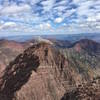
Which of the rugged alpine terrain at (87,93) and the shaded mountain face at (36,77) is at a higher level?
the rugged alpine terrain at (87,93)

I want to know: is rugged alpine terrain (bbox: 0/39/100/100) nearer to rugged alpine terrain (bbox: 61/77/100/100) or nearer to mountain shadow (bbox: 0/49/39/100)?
mountain shadow (bbox: 0/49/39/100)

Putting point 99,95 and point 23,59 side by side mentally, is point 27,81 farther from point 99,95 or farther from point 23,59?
point 99,95

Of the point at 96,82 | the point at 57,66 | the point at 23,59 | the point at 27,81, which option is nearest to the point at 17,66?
Answer: the point at 23,59

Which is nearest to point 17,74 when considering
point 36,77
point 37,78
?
point 36,77

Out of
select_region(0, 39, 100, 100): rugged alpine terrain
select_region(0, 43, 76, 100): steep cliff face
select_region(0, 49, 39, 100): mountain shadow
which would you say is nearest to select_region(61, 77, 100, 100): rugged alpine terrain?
select_region(0, 39, 100, 100): rugged alpine terrain

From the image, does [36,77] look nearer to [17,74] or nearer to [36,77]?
[36,77]

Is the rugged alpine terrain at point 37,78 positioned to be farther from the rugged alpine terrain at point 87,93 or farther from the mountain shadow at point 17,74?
the rugged alpine terrain at point 87,93

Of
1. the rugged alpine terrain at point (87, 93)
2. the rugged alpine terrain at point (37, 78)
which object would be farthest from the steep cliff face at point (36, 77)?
the rugged alpine terrain at point (87, 93)

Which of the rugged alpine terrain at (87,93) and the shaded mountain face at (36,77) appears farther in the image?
the shaded mountain face at (36,77)
